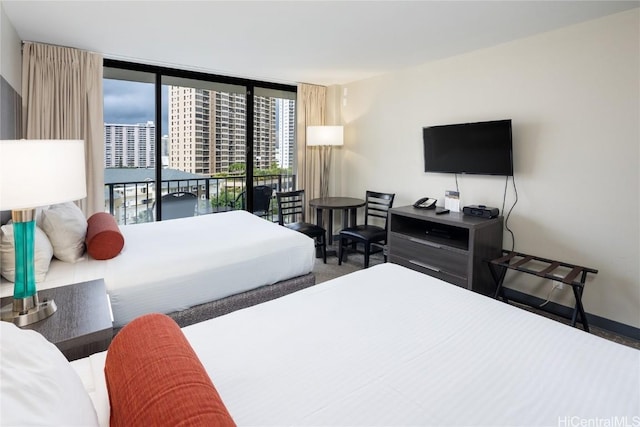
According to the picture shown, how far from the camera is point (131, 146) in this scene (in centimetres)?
416

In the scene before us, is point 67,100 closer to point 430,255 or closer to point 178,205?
point 178,205

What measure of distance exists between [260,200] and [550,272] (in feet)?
12.3

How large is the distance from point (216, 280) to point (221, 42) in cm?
223

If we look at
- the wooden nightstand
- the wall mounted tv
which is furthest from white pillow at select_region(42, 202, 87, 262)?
the wall mounted tv

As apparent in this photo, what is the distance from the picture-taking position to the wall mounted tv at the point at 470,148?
3119 mm

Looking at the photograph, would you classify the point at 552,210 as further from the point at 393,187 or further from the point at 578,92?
the point at 393,187

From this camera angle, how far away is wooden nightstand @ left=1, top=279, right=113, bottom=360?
1.32 m

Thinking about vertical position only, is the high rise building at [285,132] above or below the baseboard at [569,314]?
above

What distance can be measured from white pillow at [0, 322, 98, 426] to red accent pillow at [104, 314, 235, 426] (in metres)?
0.08

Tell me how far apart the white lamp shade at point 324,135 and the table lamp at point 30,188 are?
3475 mm

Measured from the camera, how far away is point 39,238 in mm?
1934

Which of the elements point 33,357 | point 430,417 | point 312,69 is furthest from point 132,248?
point 312,69

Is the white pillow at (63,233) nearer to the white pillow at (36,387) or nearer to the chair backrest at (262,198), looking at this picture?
the white pillow at (36,387)

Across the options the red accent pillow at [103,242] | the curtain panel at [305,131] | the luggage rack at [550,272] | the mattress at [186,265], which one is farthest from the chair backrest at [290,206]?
the luggage rack at [550,272]
